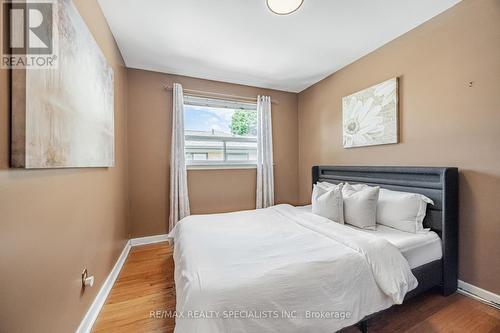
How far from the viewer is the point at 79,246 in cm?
134

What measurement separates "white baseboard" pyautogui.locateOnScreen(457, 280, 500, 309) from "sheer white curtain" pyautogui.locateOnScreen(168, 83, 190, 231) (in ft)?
10.5

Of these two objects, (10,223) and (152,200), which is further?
(152,200)

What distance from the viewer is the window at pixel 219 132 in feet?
10.9

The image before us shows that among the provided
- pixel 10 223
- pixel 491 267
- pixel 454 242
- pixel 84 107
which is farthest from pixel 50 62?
pixel 491 267

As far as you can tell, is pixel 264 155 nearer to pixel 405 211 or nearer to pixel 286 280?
pixel 405 211

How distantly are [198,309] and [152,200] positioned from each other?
7.99 feet

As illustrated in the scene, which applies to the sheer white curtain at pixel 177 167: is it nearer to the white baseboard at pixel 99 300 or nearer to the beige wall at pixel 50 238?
the white baseboard at pixel 99 300

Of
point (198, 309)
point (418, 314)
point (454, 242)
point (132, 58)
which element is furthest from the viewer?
point (132, 58)

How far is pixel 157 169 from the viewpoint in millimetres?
3086

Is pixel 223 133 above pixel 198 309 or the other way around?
above

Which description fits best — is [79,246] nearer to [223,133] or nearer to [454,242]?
[223,133]

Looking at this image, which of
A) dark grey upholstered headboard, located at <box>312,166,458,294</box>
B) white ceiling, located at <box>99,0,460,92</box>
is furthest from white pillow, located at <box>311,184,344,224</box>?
white ceiling, located at <box>99,0,460,92</box>

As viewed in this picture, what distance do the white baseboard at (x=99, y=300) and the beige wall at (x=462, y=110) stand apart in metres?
3.11

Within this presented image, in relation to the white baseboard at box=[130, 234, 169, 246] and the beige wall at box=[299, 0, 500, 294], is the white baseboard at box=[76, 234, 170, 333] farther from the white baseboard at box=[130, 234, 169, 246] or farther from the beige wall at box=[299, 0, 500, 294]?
the beige wall at box=[299, 0, 500, 294]
